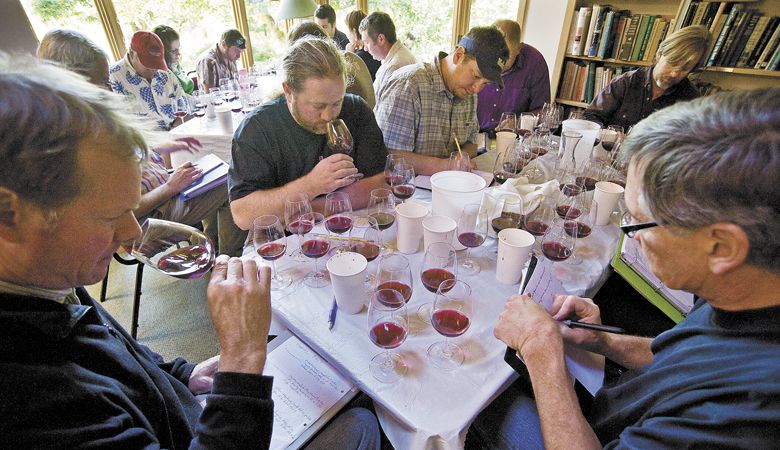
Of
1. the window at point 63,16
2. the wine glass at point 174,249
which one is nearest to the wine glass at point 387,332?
the wine glass at point 174,249

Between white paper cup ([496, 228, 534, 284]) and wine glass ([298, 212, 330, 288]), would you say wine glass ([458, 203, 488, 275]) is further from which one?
wine glass ([298, 212, 330, 288])

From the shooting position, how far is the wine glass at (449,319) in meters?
0.97

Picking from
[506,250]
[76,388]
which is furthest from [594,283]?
[76,388]

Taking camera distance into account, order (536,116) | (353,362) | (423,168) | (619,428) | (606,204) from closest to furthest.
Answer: (619,428) → (353,362) → (606,204) → (423,168) → (536,116)

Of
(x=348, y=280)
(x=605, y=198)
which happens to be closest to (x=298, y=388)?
(x=348, y=280)

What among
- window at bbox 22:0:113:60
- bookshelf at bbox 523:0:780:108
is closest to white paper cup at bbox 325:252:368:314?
bookshelf at bbox 523:0:780:108

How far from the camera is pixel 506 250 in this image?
1.19 metres

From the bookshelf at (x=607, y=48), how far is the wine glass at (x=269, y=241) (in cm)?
418

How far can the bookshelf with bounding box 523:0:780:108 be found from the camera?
10.7 feet

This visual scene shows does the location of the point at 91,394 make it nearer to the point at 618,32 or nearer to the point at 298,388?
the point at 298,388

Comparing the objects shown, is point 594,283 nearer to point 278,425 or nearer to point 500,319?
point 500,319

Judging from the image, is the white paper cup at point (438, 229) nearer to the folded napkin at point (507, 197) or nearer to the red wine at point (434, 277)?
the red wine at point (434, 277)

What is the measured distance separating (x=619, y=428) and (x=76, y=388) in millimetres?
1112

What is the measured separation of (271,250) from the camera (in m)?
1.29
